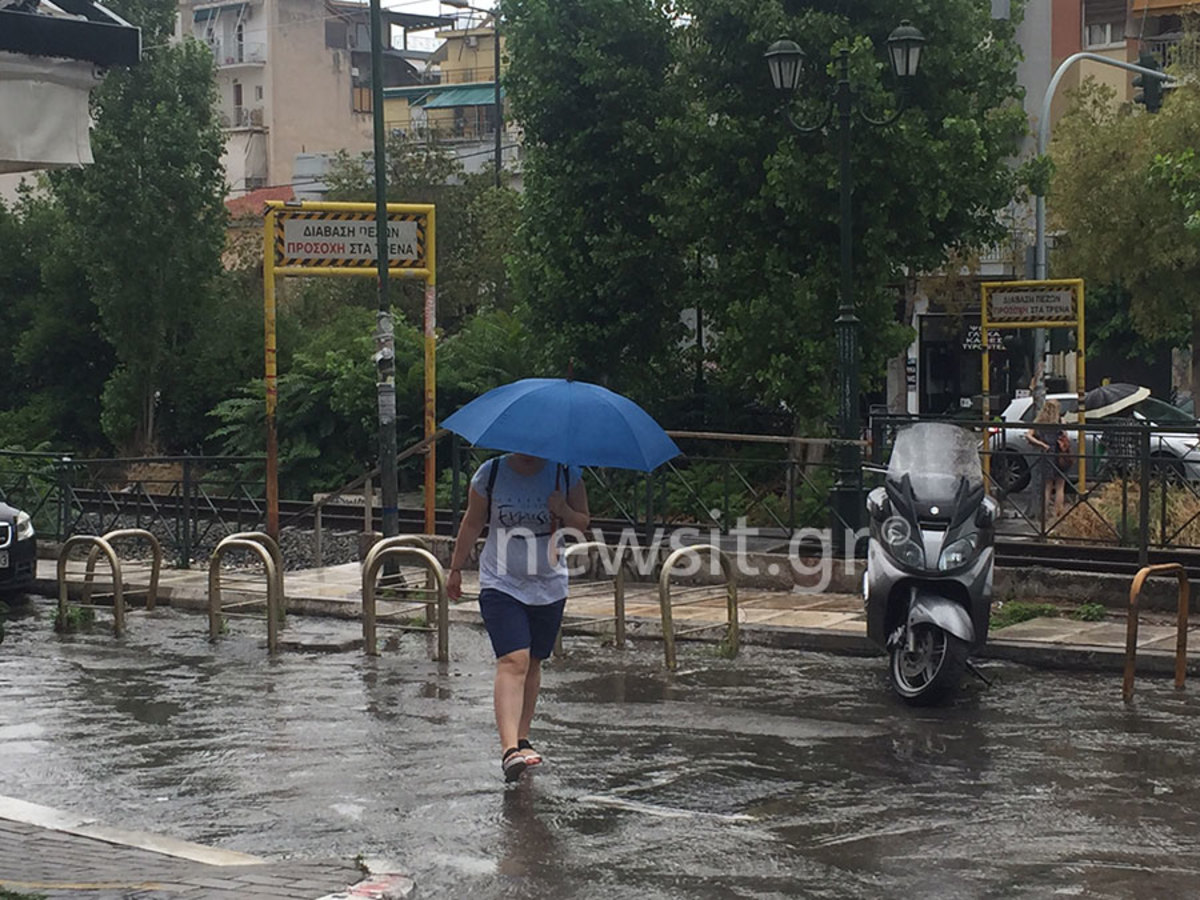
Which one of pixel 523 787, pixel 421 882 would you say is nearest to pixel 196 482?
pixel 523 787

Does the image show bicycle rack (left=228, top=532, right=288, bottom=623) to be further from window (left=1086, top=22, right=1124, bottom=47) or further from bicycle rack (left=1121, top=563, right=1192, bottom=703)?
window (left=1086, top=22, right=1124, bottom=47)

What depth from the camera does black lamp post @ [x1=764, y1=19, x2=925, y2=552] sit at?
50.1ft

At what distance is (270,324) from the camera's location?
1606 cm

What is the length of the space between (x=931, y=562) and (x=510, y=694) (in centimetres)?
320

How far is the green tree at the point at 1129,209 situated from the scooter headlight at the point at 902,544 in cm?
2504

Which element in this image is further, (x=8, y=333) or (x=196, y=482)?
(x=8, y=333)

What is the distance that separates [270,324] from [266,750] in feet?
25.0

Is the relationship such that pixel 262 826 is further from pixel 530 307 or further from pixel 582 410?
pixel 530 307

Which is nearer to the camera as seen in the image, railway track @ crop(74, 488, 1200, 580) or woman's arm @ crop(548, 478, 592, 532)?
woman's arm @ crop(548, 478, 592, 532)

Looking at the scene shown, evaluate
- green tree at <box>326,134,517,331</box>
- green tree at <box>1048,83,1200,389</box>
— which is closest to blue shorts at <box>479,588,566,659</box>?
green tree at <box>1048,83,1200,389</box>

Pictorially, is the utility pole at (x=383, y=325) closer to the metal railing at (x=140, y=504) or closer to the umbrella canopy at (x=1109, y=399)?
the metal railing at (x=140, y=504)

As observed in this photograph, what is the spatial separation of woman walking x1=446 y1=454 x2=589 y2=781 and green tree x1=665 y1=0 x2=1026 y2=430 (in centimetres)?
1172

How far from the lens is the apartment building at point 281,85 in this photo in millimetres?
72562

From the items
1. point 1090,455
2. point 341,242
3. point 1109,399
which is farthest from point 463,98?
point 1090,455
